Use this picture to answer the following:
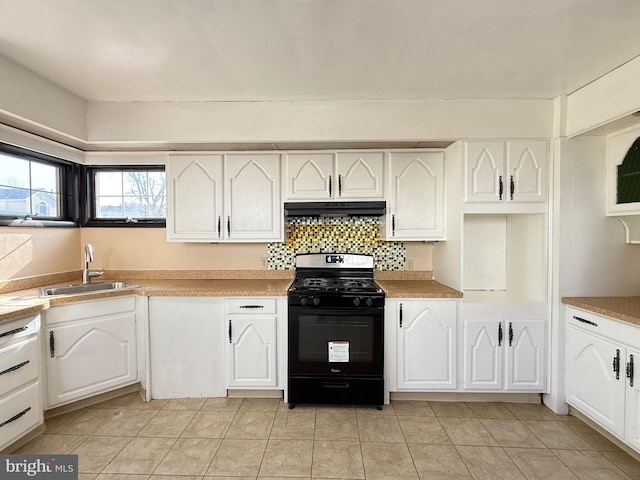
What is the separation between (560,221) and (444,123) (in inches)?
43.4

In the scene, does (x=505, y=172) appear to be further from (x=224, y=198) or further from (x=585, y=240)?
(x=224, y=198)

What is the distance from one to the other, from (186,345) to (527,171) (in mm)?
2935

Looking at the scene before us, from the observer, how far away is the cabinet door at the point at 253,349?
2.51 m

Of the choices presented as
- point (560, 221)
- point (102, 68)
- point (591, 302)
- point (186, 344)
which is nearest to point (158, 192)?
point (102, 68)

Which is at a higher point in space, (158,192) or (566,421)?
(158,192)

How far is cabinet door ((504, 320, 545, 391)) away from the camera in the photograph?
2.45 metres

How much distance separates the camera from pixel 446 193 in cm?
271

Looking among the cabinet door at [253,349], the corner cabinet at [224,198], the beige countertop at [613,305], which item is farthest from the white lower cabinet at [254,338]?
the beige countertop at [613,305]

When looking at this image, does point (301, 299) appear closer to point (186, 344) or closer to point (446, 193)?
point (186, 344)

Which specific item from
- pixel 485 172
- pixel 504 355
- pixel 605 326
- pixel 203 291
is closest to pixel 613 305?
pixel 605 326

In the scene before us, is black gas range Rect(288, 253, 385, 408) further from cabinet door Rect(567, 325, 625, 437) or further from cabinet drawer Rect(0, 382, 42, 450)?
cabinet drawer Rect(0, 382, 42, 450)

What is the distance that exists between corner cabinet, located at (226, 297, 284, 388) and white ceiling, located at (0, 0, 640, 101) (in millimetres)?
1585

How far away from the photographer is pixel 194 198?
2797 millimetres

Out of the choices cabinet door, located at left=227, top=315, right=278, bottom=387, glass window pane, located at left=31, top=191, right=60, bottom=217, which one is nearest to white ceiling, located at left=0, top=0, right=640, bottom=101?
glass window pane, located at left=31, top=191, right=60, bottom=217
